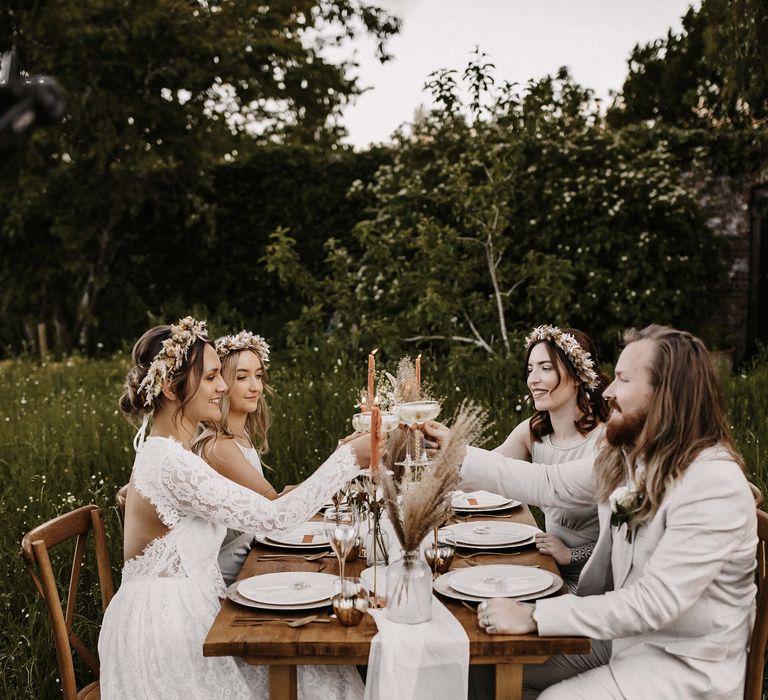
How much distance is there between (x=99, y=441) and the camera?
20.0 ft

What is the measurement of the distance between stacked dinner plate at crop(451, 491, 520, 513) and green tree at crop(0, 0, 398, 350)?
8.18 meters

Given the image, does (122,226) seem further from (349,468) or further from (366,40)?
(349,468)

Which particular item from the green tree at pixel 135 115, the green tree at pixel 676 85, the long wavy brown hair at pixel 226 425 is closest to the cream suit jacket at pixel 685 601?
the long wavy brown hair at pixel 226 425

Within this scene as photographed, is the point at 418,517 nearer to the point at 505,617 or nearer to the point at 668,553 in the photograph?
the point at 505,617

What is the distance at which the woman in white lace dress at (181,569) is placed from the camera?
2551mm

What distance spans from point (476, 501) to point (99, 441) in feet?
11.3

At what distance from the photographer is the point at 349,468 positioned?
2.87m

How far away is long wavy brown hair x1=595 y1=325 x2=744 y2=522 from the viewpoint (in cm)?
235

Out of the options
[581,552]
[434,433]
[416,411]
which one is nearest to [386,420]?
[416,411]

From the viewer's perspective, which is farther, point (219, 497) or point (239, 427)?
point (239, 427)

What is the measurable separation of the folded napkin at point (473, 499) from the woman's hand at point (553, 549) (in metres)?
0.64

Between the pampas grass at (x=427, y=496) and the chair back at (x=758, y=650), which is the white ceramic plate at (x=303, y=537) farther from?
the chair back at (x=758, y=650)

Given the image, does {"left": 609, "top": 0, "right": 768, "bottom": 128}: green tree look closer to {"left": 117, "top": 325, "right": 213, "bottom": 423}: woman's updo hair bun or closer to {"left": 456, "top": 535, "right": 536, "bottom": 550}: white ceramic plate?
{"left": 456, "top": 535, "right": 536, "bottom": 550}: white ceramic plate

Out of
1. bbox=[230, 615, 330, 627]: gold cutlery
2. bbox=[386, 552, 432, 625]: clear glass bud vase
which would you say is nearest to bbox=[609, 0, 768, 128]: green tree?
bbox=[386, 552, 432, 625]: clear glass bud vase
